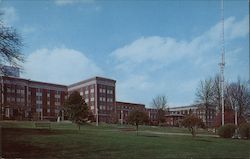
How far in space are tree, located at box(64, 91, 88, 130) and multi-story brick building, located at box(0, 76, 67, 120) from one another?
38 centimetres

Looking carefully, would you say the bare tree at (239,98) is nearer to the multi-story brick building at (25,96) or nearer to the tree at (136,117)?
the tree at (136,117)

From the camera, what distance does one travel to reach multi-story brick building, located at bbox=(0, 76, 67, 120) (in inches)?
543

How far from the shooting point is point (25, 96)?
14.0 meters

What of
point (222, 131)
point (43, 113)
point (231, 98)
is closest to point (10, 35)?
point (43, 113)

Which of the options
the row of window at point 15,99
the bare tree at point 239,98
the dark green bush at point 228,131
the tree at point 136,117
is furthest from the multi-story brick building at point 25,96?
the bare tree at point 239,98

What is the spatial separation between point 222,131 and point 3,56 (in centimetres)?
1658

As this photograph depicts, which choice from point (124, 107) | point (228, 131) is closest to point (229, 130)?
point (228, 131)

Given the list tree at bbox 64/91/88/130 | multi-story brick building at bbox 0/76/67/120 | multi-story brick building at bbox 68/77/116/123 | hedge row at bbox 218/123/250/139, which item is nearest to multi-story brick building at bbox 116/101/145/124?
multi-story brick building at bbox 68/77/116/123

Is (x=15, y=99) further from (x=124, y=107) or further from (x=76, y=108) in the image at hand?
(x=124, y=107)

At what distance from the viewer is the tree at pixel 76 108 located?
1568 centimetres

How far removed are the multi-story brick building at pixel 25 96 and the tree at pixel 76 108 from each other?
38cm

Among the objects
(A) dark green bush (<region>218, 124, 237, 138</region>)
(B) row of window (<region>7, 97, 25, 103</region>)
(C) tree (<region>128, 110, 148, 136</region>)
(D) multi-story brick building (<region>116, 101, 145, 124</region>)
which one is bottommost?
(A) dark green bush (<region>218, 124, 237, 138</region>)

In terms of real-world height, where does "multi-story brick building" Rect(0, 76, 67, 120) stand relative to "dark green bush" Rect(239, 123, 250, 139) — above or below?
above

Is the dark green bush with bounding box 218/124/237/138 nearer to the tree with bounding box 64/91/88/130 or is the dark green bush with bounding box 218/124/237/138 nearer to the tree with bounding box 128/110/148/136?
the tree with bounding box 128/110/148/136
